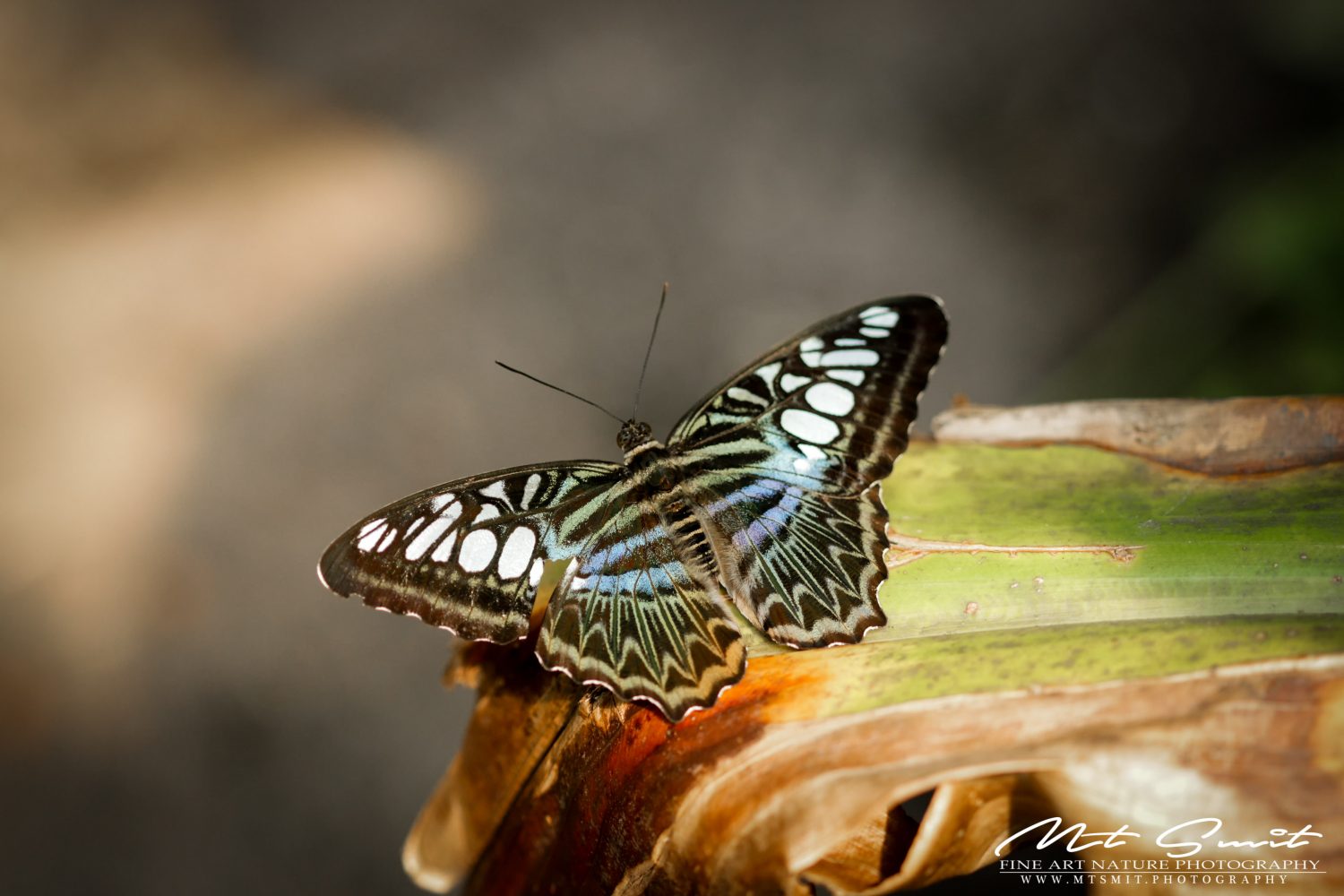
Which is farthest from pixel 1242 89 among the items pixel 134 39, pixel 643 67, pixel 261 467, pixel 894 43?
pixel 134 39

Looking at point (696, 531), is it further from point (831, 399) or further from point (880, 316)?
point (880, 316)

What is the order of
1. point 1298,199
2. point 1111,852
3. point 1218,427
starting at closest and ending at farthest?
point 1111,852 → point 1218,427 → point 1298,199

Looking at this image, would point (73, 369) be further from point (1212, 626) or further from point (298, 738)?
point (1212, 626)

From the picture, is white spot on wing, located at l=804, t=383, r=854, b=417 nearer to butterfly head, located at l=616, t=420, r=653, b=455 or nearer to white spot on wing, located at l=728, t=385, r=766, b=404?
white spot on wing, located at l=728, t=385, r=766, b=404

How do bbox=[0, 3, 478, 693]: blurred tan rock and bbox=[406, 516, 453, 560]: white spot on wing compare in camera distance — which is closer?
bbox=[406, 516, 453, 560]: white spot on wing

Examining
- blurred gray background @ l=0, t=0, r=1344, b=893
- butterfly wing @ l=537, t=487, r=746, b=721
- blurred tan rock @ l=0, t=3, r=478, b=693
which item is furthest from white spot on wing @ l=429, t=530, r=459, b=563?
blurred tan rock @ l=0, t=3, r=478, b=693
